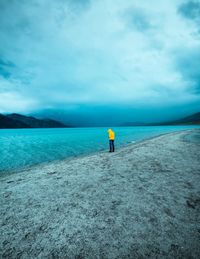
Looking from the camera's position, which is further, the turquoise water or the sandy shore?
the turquoise water

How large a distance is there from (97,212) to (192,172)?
6.39 meters

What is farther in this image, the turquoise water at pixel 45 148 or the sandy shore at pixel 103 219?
the turquoise water at pixel 45 148

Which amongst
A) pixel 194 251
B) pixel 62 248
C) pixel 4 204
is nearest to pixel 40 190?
pixel 4 204

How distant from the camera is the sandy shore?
10.4 feet

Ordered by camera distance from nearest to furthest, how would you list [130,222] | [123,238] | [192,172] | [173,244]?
[173,244] → [123,238] → [130,222] → [192,172]

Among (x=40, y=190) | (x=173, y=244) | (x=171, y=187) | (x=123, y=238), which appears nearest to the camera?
(x=173, y=244)

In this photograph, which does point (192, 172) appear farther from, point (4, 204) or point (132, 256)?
point (4, 204)

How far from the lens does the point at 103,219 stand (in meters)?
4.19

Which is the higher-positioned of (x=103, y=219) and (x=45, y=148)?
(x=103, y=219)

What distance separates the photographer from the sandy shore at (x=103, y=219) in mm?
3182

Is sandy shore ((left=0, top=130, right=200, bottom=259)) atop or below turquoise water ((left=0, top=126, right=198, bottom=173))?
atop

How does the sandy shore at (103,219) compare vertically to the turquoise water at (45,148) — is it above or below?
above

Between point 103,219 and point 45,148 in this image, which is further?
point 45,148

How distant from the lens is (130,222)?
13.1 ft
